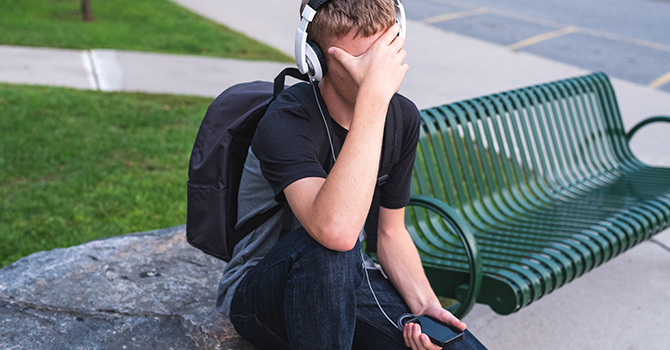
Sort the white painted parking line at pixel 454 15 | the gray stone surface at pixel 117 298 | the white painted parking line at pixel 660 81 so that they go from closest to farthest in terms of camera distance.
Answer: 1. the gray stone surface at pixel 117 298
2. the white painted parking line at pixel 660 81
3. the white painted parking line at pixel 454 15

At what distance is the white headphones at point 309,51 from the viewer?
1.86 meters

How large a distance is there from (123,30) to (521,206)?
789 cm

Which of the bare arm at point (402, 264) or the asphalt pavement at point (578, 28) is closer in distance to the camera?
the bare arm at point (402, 264)

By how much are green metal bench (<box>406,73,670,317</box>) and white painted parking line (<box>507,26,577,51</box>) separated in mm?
7032

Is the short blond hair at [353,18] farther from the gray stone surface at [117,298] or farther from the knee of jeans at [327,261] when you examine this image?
the gray stone surface at [117,298]

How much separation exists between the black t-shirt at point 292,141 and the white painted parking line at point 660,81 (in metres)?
8.37

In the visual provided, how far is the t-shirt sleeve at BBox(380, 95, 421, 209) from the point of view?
7.17ft

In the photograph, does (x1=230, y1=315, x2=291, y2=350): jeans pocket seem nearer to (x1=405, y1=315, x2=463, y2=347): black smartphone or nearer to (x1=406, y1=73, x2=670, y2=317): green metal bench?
(x1=405, y1=315, x2=463, y2=347): black smartphone

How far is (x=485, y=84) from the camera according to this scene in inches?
319

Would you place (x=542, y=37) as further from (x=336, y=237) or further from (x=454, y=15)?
(x=336, y=237)

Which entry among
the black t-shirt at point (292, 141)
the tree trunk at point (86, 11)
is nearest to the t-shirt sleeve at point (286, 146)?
the black t-shirt at point (292, 141)

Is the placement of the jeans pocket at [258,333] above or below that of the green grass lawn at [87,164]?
above

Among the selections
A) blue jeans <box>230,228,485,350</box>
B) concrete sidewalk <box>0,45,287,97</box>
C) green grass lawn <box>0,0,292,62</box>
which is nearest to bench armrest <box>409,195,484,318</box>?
blue jeans <box>230,228,485,350</box>

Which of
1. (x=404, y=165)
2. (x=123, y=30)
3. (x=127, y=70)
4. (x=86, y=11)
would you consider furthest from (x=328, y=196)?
(x=86, y=11)
